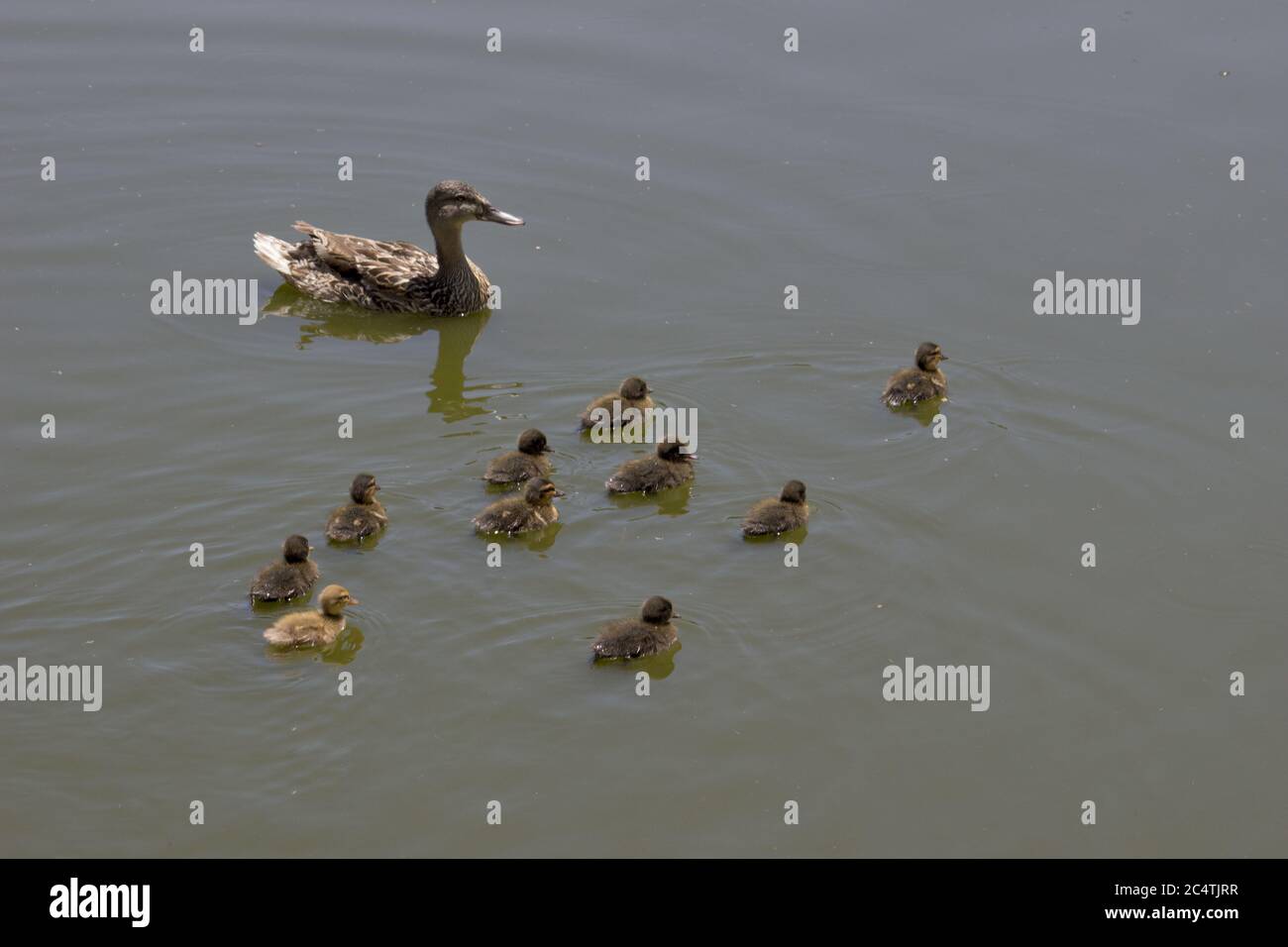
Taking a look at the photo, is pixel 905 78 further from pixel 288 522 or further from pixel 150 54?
pixel 288 522

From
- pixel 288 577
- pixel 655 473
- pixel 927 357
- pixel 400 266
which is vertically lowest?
pixel 288 577

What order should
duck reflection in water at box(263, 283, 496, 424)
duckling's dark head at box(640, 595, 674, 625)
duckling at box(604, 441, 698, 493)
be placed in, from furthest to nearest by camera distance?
duck reflection in water at box(263, 283, 496, 424)
duckling at box(604, 441, 698, 493)
duckling's dark head at box(640, 595, 674, 625)

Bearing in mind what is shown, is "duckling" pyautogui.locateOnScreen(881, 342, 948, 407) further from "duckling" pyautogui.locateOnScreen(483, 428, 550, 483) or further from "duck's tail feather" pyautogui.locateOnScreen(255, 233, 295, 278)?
"duck's tail feather" pyautogui.locateOnScreen(255, 233, 295, 278)

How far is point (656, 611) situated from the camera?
9211 mm

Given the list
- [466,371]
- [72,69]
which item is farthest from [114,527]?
[72,69]

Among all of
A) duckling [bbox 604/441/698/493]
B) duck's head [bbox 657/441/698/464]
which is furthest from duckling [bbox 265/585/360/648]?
duck's head [bbox 657/441/698/464]

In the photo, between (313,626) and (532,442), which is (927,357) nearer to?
(532,442)

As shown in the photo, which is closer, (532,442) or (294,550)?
(294,550)

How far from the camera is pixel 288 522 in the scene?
410 inches

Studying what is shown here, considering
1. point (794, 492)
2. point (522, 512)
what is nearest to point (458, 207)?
point (522, 512)

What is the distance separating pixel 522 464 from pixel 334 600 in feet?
5.94

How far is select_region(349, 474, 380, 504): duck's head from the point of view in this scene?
10180 millimetres

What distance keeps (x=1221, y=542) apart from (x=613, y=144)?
6750 millimetres

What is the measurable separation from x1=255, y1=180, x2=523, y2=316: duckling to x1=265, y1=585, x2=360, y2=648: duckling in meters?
4.37
